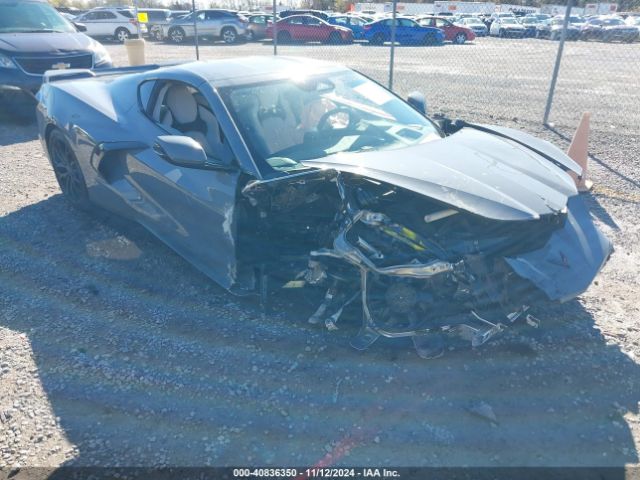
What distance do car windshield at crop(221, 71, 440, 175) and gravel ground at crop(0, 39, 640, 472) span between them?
1.06m

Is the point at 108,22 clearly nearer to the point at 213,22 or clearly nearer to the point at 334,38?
the point at 213,22

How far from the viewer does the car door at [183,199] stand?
3066 millimetres

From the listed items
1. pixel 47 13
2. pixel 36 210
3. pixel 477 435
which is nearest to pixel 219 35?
pixel 47 13

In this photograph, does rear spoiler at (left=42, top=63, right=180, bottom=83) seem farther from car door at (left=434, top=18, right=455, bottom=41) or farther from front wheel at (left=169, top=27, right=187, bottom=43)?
car door at (left=434, top=18, right=455, bottom=41)

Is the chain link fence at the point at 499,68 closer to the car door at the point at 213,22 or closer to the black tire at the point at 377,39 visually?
the black tire at the point at 377,39

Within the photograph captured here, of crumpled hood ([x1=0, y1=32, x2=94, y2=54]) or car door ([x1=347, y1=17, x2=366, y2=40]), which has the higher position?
crumpled hood ([x1=0, y1=32, x2=94, y2=54])

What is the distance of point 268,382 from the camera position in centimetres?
274

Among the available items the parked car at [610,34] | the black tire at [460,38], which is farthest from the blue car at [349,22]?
the parked car at [610,34]

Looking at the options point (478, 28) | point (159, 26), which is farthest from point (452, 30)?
point (159, 26)

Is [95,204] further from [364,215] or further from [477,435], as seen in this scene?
[477,435]

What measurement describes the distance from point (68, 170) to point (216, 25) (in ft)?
70.9

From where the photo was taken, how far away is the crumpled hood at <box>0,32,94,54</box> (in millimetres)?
7551

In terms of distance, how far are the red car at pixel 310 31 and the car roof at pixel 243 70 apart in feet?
61.7

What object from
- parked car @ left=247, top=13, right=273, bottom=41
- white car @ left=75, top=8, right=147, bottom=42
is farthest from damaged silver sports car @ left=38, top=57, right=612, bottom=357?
white car @ left=75, top=8, right=147, bottom=42
